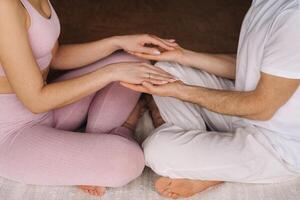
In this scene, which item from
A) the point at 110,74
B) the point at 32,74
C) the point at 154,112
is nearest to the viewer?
the point at 32,74

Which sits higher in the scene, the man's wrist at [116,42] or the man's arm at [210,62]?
the man's wrist at [116,42]

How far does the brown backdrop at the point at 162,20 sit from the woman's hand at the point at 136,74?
127 centimetres

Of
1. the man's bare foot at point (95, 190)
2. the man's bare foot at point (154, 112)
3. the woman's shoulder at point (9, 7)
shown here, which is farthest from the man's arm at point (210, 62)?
the woman's shoulder at point (9, 7)

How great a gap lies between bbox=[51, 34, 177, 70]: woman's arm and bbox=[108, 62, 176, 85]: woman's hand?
22 centimetres

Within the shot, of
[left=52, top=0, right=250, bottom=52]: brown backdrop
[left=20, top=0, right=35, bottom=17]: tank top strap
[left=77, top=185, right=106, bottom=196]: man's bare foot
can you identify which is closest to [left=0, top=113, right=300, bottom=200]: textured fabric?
[left=77, top=185, right=106, bottom=196]: man's bare foot

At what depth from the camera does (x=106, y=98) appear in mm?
1832

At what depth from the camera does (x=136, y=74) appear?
5.15 ft

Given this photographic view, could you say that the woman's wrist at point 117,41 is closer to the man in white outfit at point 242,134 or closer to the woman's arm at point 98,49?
the woman's arm at point 98,49

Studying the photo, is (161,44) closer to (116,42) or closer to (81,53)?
(116,42)

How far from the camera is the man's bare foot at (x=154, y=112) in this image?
1.87m

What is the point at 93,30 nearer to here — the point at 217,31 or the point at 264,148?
the point at 217,31

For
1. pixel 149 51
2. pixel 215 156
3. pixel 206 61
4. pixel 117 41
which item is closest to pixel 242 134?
pixel 215 156

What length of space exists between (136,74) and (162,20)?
65.5 inches

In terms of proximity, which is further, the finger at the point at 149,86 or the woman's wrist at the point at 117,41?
the woman's wrist at the point at 117,41
